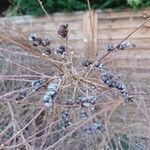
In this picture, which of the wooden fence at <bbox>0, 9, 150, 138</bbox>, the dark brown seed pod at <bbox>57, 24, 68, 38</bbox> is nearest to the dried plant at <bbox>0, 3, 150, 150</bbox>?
the dark brown seed pod at <bbox>57, 24, 68, 38</bbox>

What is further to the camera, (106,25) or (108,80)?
(106,25)

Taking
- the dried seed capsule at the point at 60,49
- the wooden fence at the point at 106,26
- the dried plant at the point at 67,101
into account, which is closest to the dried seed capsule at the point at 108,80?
the dried plant at the point at 67,101

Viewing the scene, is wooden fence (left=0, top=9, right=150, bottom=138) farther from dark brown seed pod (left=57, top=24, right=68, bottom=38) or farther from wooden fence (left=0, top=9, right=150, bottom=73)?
dark brown seed pod (left=57, top=24, right=68, bottom=38)

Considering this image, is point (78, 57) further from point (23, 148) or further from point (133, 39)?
point (133, 39)

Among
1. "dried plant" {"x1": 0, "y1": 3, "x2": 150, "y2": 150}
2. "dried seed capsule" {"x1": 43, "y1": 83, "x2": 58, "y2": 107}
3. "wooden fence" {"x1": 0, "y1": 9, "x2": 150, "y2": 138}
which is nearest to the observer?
"dried seed capsule" {"x1": 43, "y1": 83, "x2": 58, "y2": 107}

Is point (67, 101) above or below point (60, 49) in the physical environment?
below

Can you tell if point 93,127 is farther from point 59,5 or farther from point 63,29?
point 59,5

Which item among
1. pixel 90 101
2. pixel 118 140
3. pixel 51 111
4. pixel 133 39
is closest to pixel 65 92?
pixel 51 111

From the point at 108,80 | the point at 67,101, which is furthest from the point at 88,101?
the point at 67,101
